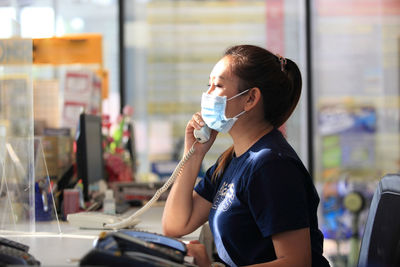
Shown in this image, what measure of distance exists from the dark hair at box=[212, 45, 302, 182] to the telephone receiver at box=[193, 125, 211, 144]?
32 centimetres

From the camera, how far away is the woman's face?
188 cm

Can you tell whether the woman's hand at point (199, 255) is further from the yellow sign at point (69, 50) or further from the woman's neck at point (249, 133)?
the yellow sign at point (69, 50)

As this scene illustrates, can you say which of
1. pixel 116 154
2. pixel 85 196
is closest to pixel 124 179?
pixel 116 154

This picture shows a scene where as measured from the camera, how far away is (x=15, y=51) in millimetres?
2027

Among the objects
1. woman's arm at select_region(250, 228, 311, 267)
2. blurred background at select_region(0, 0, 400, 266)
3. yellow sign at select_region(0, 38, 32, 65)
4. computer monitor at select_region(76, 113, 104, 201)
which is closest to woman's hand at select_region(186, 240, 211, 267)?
woman's arm at select_region(250, 228, 311, 267)

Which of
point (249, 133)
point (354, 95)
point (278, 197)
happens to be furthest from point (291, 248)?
point (354, 95)

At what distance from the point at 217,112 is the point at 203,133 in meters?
0.23

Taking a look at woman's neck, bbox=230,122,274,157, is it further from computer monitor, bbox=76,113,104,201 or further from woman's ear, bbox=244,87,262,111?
computer monitor, bbox=76,113,104,201

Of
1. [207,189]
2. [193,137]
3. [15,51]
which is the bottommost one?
[207,189]

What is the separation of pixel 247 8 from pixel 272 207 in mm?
4201

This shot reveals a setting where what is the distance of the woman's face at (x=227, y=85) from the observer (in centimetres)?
188

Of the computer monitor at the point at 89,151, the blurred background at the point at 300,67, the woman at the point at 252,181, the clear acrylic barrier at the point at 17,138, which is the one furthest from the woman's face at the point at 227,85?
the blurred background at the point at 300,67

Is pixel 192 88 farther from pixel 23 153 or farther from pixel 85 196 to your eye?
pixel 23 153

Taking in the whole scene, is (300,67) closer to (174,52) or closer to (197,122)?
(174,52)
